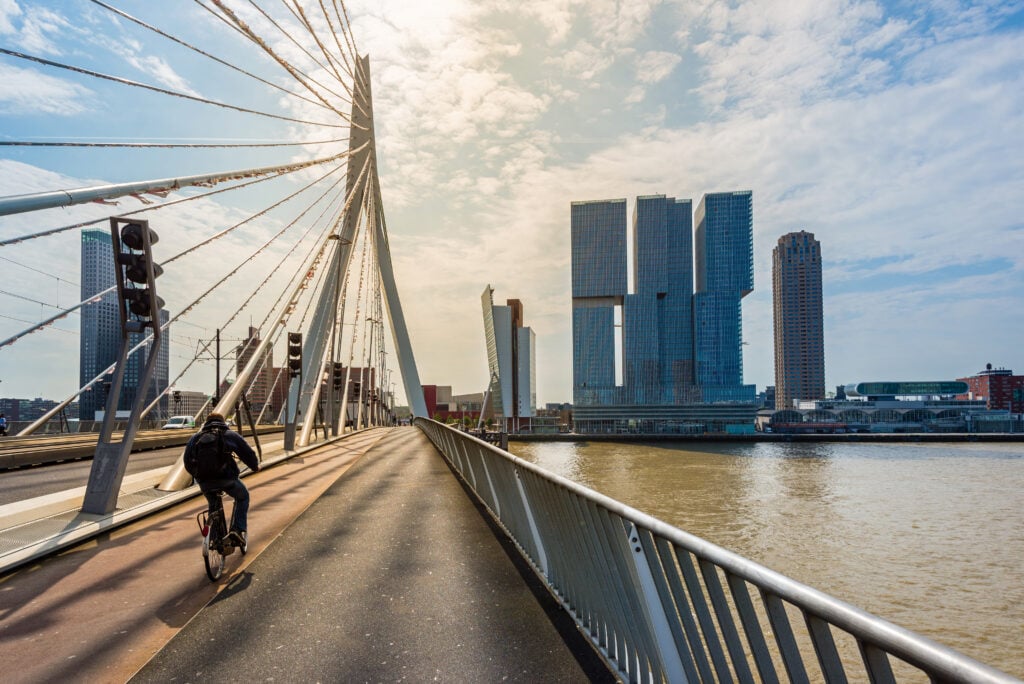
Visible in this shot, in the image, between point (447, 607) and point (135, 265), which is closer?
point (447, 607)

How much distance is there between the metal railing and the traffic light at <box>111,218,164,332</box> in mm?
7034

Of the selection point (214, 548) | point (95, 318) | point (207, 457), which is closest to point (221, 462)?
point (207, 457)

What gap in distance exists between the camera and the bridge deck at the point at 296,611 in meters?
4.38

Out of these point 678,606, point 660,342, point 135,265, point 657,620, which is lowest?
point 657,620

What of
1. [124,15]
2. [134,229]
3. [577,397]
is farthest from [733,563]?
[577,397]

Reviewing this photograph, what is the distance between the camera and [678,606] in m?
3.26

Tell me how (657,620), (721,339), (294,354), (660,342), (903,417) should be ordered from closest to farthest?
(657,620)
(294,354)
(903,417)
(721,339)
(660,342)

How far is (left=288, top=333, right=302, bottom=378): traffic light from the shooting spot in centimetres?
2248

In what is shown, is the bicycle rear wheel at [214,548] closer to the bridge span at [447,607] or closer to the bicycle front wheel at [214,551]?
the bicycle front wheel at [214,551]

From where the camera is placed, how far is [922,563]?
18344mm

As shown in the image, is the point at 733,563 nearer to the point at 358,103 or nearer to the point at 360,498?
the point at 360,498

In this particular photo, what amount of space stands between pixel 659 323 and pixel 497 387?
290ft

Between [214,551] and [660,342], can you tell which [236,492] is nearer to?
[214,551]

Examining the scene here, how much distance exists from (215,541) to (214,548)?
0.10 metres
